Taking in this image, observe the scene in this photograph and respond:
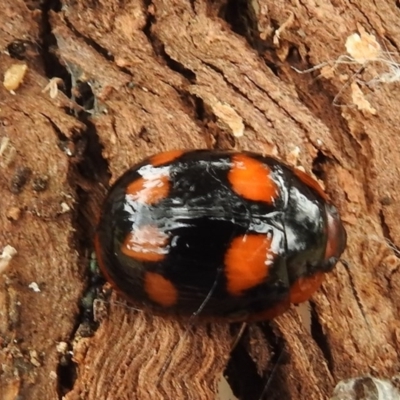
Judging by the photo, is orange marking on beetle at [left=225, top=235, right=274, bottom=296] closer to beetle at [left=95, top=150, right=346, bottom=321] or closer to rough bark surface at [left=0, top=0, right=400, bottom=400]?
beetle at [left=95, top=150, right=346, bottom=321]

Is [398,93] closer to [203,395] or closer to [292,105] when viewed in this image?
[292,105]

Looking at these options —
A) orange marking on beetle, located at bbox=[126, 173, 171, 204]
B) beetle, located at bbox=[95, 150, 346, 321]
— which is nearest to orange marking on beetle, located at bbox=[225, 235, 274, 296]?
beetle, located at bbox=[95, 150, 346, 321]

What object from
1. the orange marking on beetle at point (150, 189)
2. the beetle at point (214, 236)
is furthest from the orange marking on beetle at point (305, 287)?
the orange marking on beetle at point (150, 189)

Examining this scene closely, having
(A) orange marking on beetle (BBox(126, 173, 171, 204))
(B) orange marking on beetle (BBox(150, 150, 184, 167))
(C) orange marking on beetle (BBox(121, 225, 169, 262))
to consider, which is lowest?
(C) orange marking on beetle (BBox(121, 225, 169, 262))

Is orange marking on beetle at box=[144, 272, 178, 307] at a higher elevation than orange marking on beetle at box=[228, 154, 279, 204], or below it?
below

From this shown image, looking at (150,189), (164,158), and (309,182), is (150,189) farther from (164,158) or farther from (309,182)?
(309,182)

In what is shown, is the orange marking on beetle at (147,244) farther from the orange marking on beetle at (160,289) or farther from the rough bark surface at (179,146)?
the rough bark surface at (179,146)

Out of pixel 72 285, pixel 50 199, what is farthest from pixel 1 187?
pixel 72 285

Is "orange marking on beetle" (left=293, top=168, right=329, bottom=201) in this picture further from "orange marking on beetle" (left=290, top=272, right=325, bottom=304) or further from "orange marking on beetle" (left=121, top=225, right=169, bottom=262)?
"orange marking on beetle" (left=121, top=225, right=169, bottom=262)
